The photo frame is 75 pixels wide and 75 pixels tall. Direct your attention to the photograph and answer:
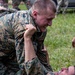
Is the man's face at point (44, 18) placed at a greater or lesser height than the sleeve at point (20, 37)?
greater

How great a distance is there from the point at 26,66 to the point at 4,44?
0.45 metres

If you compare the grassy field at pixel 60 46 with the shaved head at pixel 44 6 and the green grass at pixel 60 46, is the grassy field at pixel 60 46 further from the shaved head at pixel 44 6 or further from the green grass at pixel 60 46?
the shaved head at pixel 44 6

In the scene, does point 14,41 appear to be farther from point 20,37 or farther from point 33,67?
point 33,67

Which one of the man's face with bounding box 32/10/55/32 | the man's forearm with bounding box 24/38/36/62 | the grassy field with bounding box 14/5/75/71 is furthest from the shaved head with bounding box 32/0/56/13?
the grassy field with bounding box 14/5/75/71

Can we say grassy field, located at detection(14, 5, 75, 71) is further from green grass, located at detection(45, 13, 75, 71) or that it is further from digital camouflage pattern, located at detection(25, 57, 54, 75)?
digital camouflage pattern, located at detection(25, 57, 54, 75)

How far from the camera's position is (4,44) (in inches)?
149

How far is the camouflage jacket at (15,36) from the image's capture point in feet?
11.5

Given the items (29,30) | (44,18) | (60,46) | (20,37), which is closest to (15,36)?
(20,37)

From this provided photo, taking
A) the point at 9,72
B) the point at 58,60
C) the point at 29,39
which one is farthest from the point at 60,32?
the point at 29,39

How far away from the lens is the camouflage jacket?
11.5 ft

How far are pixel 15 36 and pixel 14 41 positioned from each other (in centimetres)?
15

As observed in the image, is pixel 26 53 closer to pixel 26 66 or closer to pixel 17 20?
pixel 26 66

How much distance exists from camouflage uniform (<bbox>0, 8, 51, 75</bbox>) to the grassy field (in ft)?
4.69

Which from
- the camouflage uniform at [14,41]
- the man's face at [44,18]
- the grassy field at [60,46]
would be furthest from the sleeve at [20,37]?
the grassy field at [60,46]
